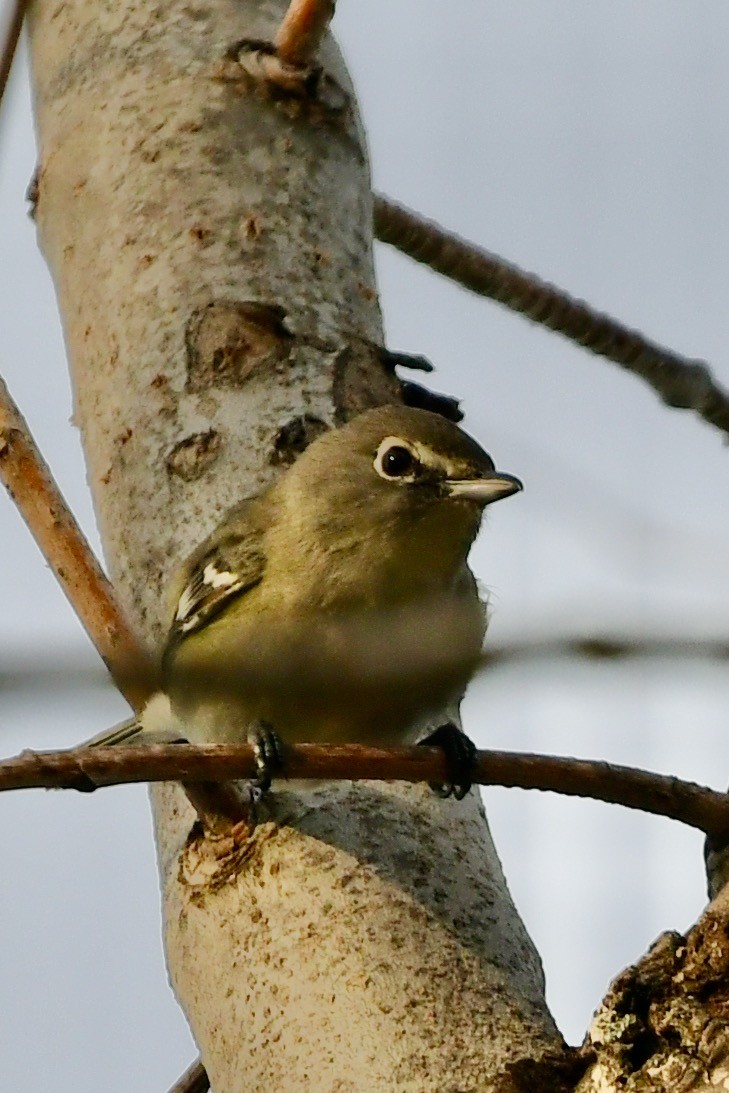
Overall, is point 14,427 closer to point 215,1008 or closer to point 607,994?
point 215,1008

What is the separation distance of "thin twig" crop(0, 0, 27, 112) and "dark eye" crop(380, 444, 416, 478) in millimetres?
1288

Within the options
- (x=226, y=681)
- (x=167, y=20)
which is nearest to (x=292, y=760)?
(x=226, y=681)

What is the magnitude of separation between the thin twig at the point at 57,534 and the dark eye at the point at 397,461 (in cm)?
94

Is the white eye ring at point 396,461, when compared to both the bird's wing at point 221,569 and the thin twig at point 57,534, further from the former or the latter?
the thin twig at point 57,534

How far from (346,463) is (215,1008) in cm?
154

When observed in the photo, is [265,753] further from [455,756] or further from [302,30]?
[302,30]

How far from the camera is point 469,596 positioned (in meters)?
3.82

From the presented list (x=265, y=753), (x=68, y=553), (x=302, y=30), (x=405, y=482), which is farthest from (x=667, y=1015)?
(x=302, y=30)

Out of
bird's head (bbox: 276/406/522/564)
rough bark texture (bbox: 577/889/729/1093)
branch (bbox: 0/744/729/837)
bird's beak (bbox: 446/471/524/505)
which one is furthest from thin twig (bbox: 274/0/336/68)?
rough bark texture (bbox: 577/889/729/1093)

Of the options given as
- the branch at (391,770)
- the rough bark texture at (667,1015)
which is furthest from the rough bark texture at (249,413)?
the branch at (391,770)

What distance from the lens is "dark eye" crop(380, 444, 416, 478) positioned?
3.84 m

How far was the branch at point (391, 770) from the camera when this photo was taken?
2.05 metres

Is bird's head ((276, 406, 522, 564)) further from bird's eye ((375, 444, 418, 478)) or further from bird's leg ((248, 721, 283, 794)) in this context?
bird's leg ((248, 721, 283, 794))

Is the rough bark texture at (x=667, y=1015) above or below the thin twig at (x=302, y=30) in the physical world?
below
